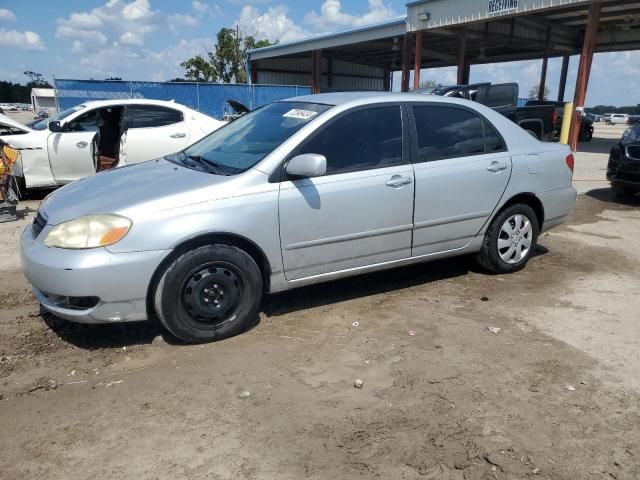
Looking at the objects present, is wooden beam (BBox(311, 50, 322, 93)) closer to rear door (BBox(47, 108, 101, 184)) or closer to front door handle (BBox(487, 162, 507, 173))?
rear door (BBox(47, 108, 101, 184))

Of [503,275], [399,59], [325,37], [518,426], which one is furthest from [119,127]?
[399,59]

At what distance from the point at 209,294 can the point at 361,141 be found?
1646 millimetres

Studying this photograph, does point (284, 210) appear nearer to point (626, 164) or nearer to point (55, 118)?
point (55, 118)

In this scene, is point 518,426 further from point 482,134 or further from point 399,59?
point 399,59

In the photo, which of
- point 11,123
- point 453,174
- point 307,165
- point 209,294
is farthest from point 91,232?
point 11,123

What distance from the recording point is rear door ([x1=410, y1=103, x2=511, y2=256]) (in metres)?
4.28

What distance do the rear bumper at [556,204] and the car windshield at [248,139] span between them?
2.45 metres

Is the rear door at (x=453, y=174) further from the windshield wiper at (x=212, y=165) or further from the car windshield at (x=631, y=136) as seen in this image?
the car windshield at (x=631, y=136)

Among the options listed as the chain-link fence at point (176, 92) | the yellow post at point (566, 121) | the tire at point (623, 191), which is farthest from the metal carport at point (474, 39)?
the tire at point (623, 191)

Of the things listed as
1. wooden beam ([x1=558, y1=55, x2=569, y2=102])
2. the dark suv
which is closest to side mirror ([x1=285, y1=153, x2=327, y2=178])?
the dark suv

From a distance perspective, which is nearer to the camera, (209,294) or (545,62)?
(209,294)

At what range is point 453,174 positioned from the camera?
Answer: 172 inches

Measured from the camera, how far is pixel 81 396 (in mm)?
2982

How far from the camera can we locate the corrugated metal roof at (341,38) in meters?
22.2
